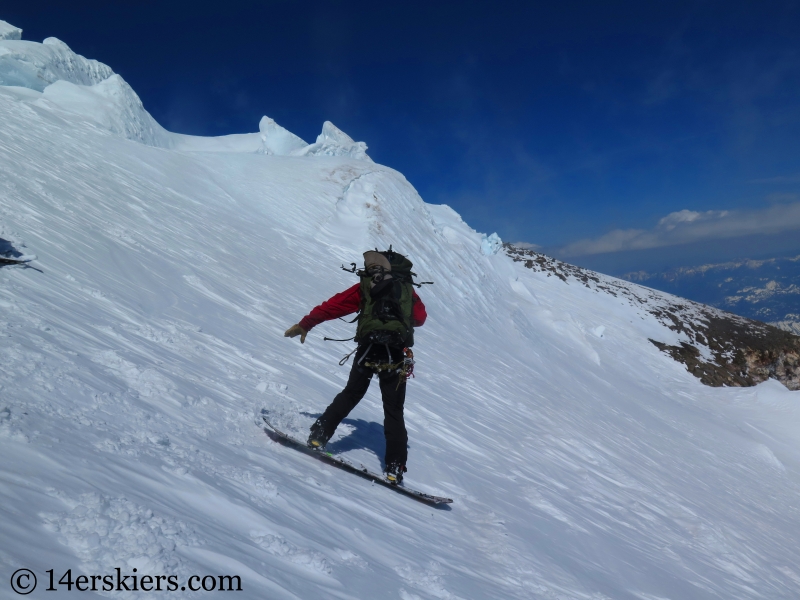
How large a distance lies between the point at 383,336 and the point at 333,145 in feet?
93.6

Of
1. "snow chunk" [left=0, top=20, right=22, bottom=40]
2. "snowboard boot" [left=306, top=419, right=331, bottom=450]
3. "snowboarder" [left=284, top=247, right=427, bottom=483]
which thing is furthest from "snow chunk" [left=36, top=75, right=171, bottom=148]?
"snowboard boot" [left=306, top=419, right=331, bottom=450]

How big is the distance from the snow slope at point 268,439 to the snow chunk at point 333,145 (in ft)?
39.1

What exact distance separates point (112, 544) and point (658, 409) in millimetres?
22227

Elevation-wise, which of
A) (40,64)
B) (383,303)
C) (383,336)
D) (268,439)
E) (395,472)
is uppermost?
(40,64)

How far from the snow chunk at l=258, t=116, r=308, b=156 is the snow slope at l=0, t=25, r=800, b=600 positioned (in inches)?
494

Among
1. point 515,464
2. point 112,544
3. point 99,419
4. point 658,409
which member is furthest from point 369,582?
point 658,409

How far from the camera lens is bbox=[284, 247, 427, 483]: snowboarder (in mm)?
5000

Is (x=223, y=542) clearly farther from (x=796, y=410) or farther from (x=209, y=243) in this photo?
(x=796, y=410)

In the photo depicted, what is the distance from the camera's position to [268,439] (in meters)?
5.05

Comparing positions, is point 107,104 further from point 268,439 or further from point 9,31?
point 268,439

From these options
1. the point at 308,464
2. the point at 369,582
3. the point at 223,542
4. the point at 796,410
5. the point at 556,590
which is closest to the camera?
the point at 223,542

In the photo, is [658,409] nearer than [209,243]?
No

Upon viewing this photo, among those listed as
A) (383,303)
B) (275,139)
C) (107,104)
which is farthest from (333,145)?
(383,303)

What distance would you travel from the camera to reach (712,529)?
28.8 feet
